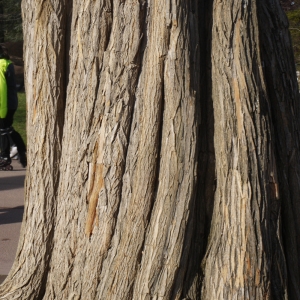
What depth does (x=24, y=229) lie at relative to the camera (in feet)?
14.5

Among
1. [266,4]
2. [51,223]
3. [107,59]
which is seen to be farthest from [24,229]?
[266,4]

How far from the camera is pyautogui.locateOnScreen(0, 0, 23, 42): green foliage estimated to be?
28500mm

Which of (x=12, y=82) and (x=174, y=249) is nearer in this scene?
(x=174, y=249)

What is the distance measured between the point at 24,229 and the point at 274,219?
64.1 inches

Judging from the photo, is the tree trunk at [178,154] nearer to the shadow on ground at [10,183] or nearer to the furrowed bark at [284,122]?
the furrowed bark at [284,122]

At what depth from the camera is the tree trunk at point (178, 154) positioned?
3707mm

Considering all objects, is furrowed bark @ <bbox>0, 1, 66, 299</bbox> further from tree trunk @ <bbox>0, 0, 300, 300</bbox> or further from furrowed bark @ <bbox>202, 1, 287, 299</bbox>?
furrowed bark @ <bbox>202, 1, 287, 299</bbox>

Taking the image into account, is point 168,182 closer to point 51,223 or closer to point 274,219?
point 274,219

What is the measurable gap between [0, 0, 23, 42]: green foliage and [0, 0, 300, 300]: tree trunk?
81.9ft

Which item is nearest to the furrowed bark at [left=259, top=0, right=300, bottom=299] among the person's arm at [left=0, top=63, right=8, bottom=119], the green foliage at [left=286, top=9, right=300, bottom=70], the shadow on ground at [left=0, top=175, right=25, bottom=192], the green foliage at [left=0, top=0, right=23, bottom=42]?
the shadow on ground at [left=0, top=175, right=25, bottom=192]

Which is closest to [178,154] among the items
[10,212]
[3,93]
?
[10,212]

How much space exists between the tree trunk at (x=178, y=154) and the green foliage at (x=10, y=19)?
81.9ft

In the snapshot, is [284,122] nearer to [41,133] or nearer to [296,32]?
[41,133]

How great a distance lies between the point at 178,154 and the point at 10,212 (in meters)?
5.56
